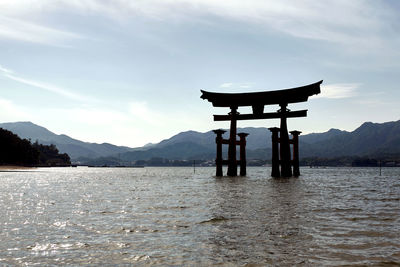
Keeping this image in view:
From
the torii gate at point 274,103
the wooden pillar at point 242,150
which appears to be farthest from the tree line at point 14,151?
the torii gate at point 274,103

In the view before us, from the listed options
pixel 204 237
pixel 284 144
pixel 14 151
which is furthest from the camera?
pixel 14 151

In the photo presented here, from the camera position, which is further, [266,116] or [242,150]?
[242,150]

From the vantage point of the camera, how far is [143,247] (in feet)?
25.3

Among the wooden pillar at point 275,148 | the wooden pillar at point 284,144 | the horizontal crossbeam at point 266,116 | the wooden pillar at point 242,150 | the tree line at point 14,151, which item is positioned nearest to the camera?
the wooden pillar at point 284,144

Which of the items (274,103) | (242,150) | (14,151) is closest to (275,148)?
(242,150)

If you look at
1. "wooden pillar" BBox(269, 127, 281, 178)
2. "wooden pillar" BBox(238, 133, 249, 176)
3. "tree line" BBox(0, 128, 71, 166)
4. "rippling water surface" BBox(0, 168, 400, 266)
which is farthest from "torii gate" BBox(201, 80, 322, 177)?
"tree line" BBox(0, 128, 71, 166)

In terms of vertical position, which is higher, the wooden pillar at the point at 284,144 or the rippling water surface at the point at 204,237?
the wooden pillar at the point at 284,144

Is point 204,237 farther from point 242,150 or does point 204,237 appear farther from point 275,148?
point 242,150

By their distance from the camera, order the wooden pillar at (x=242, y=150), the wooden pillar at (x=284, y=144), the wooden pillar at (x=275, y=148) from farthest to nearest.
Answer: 1. the wooden pillar at (x=242, y=150)
2. the wooden pillar at (x=275, y=148)
3. the wooden pillar at (x=284, y=144)

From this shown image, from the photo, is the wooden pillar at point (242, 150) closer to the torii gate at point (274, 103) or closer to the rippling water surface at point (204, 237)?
the torii gate at point (274, 103)

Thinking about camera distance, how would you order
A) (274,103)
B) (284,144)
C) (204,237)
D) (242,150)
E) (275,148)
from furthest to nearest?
(242,150)
(275,148)
(274,103)
(284,144)
(204,237)

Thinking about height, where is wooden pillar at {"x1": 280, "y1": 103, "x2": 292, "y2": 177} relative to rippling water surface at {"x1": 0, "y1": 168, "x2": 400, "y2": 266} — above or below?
above

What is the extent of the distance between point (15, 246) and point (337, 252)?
689cm

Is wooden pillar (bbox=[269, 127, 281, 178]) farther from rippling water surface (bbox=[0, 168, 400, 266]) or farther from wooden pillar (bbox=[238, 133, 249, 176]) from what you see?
rippling water surface (bbox=[0, 168, 400, 266])
